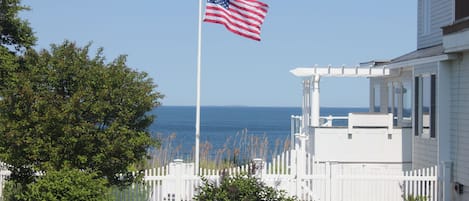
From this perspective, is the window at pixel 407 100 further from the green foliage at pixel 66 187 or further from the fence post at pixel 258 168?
the green foliage at pixel 66 187

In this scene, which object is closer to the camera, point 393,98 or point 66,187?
point 66,187

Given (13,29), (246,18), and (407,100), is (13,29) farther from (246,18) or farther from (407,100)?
(407,100)

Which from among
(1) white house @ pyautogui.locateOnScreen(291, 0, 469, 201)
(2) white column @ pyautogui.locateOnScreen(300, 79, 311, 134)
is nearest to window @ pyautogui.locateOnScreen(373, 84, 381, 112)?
(1) white house @ pyautogui.locateOnScreen(291, 0, 469, 201)

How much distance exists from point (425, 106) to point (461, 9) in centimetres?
250

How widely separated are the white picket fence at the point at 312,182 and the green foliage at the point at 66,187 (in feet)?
8.55

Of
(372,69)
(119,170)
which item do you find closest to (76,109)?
(119,170)

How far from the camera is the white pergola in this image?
76.1 ft

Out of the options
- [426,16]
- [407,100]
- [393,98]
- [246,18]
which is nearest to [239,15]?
[246,18]

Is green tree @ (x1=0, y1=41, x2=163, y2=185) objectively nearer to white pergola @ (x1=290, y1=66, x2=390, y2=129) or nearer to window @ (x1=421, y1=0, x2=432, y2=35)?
white pergola @ (x1=290, y1=66, x2=390, y2=129)

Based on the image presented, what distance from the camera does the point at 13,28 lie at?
20656mm

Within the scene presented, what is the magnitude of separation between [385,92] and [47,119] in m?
13.4

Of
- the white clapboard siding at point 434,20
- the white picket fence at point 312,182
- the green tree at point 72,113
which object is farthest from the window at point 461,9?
the green tree at point 72,113

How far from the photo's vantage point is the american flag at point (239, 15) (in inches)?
738

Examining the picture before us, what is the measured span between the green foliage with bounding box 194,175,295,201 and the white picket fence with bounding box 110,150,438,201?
129cm
